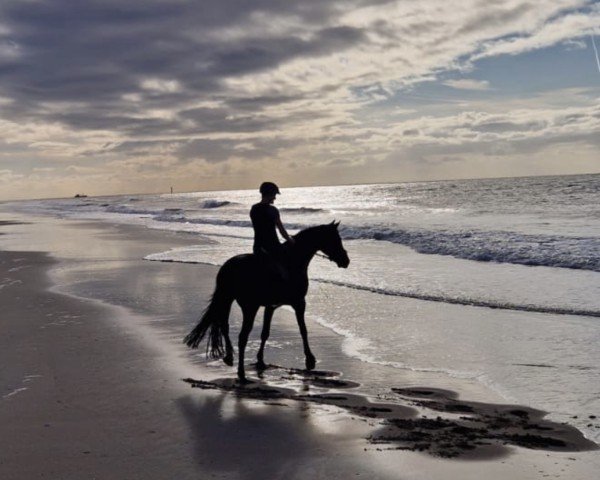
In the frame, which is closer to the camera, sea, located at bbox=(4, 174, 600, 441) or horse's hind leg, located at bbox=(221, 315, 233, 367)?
sea, located at bbox=(4, 174, 600, 441)

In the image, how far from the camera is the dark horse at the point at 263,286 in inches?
312

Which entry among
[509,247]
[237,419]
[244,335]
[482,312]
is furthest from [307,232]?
[509,247]

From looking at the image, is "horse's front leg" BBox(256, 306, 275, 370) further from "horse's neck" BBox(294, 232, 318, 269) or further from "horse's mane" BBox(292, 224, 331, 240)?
"horse's mane" BBox(292, 224, 331, 240)

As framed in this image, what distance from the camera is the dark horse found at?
7922 millimetres

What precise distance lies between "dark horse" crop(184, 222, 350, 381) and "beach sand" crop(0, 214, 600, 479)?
1.60 ft

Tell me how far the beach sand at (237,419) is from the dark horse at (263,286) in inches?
19.2

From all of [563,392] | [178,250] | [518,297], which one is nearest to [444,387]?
[563,392]

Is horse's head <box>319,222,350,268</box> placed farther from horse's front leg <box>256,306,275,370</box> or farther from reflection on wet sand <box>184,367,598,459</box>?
reflection on wet sand <box>184,367,598,459</box>

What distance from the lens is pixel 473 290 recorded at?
1429cm

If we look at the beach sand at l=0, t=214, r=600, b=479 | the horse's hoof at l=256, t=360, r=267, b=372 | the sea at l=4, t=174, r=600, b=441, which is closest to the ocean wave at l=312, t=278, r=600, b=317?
the sea at l=4, t=174, r=600, b=441

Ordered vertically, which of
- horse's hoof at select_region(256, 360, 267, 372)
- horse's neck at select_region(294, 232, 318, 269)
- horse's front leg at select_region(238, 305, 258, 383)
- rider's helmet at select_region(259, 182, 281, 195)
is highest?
rider's helmet at select_region(259, 182, 281, 195)

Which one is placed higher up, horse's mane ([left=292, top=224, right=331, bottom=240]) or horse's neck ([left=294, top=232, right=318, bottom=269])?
horse's mane ([left=292, top=224, right=331, bottom=240])

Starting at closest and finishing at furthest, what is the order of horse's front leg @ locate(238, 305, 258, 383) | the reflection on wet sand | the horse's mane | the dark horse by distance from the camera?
1. the reflection on wet sand
2. horse's front leg @ locate(238, 305, 258, 383)
3. the dark horse
4. the horse's mane

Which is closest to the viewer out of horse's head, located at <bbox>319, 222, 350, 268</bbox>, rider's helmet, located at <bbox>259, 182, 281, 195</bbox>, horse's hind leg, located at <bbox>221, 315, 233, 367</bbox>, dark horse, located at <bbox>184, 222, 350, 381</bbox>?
dark horse, located at <bbox>184, 222, 350, 381</bbox>
